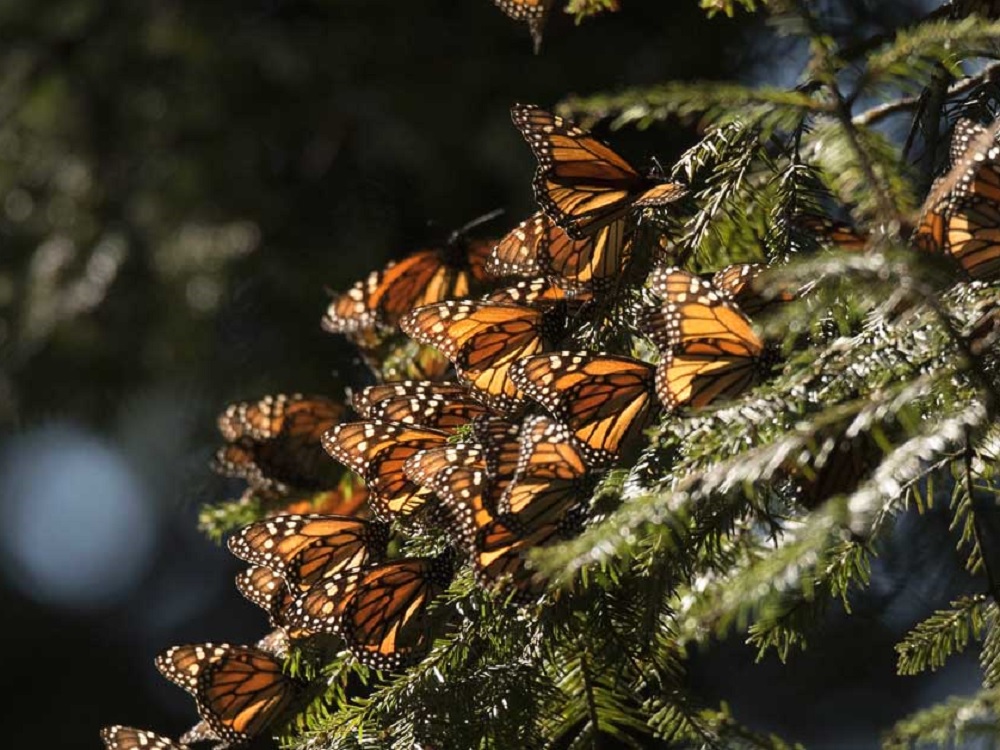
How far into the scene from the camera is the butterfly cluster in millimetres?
924

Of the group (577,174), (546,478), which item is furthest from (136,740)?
(577,174)

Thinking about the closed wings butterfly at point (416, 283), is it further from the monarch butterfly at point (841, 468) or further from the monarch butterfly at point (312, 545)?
the monarch butterfly at point (841, 468)

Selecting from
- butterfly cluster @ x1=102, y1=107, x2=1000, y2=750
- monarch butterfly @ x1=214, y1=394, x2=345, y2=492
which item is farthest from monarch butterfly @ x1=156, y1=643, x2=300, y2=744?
monarch butterfly @ x1=214, y1=394, x2=345, y2=492

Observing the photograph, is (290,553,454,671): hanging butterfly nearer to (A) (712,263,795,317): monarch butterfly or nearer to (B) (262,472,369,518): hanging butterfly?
(A) (712,263,795,317): monarch butterfly

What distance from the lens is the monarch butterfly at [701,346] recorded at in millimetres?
925

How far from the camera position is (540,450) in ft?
3.01

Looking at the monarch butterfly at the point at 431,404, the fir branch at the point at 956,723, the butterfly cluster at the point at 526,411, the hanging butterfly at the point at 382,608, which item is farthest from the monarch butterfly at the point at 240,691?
the fir branch at the point at 956,723


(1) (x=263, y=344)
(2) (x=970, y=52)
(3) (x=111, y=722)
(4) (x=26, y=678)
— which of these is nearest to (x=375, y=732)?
(2) (x=970, y=52)

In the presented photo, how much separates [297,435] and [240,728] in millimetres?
631

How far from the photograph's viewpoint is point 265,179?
295 centimetres

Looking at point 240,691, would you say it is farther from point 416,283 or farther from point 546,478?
point 416,283

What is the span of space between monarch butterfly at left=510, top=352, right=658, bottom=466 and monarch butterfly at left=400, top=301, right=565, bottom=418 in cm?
10

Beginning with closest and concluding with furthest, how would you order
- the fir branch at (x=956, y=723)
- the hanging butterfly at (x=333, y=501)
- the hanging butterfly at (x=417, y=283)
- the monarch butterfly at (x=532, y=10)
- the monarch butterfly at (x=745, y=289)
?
the fir branch at (x=956, y=723)
the monarch butterfly at (x=745, y=289)
the monarch butterfly at (x=532, y=10)
the hanging butterfly at (x=333, y=501)
the hanging butterfly at (x=417, y=283)

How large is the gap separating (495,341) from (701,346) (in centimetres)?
28
